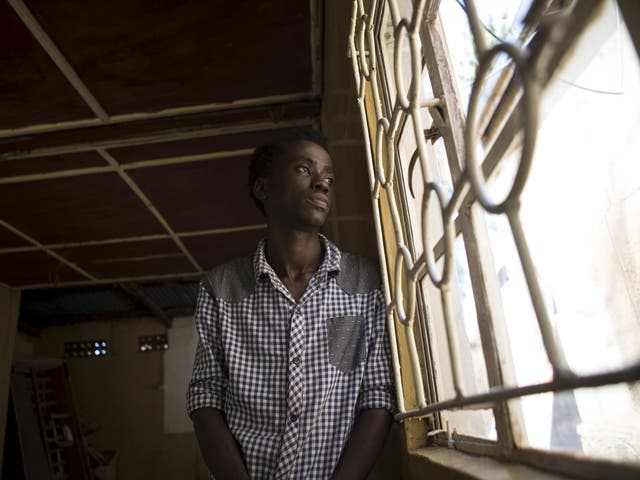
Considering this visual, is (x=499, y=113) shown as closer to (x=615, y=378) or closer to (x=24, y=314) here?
(x=615, y=378)

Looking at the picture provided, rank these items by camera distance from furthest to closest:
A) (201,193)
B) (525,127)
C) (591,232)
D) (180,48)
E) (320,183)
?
(201,193) < (180,48) < (320,183) < (591,232) < (525,127)

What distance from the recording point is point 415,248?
3.10 feet

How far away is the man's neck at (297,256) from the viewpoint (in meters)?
1.28

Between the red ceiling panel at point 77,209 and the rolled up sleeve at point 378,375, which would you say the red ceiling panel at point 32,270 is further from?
the rolled up sleeve at point 378,375

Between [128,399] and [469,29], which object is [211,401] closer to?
[469,29]

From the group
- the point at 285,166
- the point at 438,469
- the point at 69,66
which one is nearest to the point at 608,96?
the point at 438,469

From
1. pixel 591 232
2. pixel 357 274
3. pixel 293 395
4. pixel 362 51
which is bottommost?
pixel 293 395

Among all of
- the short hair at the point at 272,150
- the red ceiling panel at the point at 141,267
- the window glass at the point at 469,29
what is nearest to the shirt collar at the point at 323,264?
the short hair at the point at 272,150

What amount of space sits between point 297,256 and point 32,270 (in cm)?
452

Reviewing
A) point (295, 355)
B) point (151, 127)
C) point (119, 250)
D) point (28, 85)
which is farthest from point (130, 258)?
point (295, 355)

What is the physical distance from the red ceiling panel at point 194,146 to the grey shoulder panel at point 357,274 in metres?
1.74

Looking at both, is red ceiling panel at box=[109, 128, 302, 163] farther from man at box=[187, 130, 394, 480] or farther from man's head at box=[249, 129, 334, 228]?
man at box=[187, 130, 394, 480]

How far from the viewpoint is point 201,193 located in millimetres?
3520

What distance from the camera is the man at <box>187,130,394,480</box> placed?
1.05m
